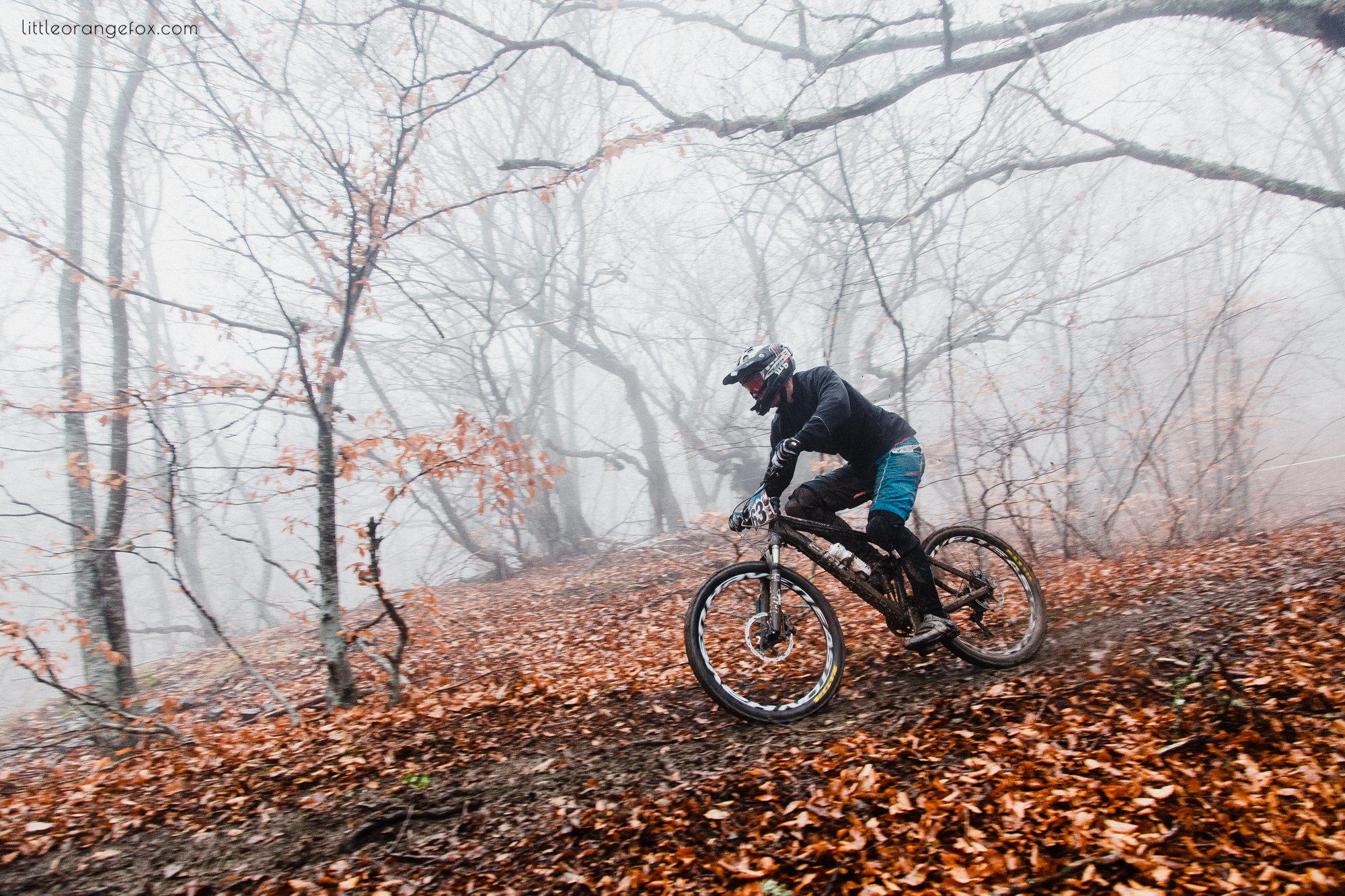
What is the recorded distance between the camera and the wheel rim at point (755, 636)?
3.87 m

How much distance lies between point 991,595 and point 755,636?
1.89 meters

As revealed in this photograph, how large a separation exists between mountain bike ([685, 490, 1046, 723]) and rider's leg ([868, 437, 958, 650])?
9cm

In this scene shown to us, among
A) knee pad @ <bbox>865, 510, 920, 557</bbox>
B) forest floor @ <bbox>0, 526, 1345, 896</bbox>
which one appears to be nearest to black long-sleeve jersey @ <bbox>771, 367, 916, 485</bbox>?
knee pad @ <bbox>865, 510, 920, 557</bbox>

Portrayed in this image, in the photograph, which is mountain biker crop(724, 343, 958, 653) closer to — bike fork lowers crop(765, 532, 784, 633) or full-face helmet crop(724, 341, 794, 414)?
full-face helmet crop(724, 341, 794, 414)

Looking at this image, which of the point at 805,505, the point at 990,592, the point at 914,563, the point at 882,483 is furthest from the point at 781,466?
the point at 990,592

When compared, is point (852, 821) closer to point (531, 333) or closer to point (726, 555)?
point (726, 555)

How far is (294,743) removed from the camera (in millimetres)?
4598

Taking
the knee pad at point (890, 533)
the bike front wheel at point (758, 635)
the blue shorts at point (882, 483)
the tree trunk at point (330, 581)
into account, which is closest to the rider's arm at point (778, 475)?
the blue shorts at point (882, 483)

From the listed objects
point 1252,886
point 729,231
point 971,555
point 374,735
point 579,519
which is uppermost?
point 729,231

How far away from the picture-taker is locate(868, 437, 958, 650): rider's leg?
13.8ft

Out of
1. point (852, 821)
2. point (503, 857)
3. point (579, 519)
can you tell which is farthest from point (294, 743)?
point (579, 519)

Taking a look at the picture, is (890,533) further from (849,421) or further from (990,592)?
(990,592)

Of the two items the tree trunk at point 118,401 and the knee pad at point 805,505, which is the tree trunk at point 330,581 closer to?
the tree trunk at point 118,401

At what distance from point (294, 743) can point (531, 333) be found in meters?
13.8
